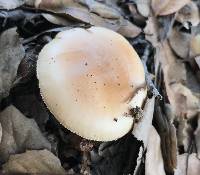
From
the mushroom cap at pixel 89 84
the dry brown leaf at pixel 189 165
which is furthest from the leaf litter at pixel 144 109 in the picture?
the mushroom cap at pixel 89 84

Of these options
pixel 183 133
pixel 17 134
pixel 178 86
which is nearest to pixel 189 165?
pixel 183 133

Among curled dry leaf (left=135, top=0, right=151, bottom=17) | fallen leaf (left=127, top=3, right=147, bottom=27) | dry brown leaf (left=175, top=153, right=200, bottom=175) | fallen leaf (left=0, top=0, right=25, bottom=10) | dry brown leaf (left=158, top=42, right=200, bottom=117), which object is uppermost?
fallen leaf (left=0, top=0, right=25, bottom=10)

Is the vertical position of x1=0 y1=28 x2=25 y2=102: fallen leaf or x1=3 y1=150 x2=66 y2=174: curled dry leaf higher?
x1=0 y1=28 x2=25 y2=102: fallen leaf

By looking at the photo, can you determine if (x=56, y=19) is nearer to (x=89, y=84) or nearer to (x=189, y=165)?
(x=89, y=84)

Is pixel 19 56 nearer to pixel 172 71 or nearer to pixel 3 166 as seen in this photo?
pixel 3 166

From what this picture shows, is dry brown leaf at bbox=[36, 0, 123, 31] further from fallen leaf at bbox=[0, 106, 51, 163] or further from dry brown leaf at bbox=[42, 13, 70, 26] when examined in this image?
fallen leaf at bbox=[0, 106, 51, 163]

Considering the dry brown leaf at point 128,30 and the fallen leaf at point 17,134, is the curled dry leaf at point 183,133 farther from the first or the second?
the fallen leaf at point 17,134

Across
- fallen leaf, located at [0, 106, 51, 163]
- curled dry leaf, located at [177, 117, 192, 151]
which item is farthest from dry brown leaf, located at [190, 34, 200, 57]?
fallen leaf, located at [0, 106, 51, 163]
